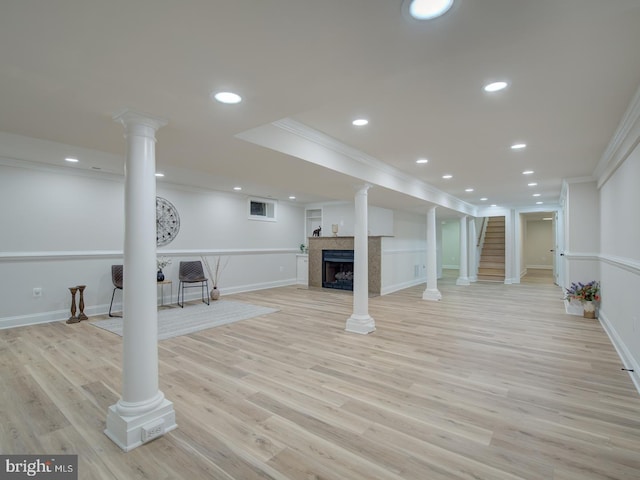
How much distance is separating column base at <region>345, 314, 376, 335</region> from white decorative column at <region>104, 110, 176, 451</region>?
8.78ft

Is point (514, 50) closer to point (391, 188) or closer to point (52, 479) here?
point (391, 188)

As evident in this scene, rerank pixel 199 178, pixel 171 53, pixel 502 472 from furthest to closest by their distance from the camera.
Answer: pixel 199 178
pixel 502 472
pixel 171 53

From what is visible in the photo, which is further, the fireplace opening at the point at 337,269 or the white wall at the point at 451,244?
the white wall at the point at 451,244

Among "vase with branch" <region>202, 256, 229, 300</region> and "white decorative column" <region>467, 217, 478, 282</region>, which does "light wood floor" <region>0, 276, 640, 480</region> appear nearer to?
"vase with branch" <region>202, 256, 229, 300</region>

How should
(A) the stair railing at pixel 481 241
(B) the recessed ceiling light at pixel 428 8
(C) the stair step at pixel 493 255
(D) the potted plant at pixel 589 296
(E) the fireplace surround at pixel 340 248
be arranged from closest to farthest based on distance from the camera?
(B) the recessed ceiling light at pixel 428 8 < (D) the potted plant at pixel 589 296 < (E) the fireplace surround at pixel 340 248 < (A) the stair railing at pixel 481 241 < (C) the stair step at pixel 493 255

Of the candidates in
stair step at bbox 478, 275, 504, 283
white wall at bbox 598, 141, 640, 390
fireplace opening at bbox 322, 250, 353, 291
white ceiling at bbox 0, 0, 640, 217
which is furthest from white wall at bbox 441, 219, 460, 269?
white ceiling at bbox 0, 0, 640, 217

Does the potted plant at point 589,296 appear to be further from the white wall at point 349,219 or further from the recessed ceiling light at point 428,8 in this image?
the recessed ceiling light at point 428,8

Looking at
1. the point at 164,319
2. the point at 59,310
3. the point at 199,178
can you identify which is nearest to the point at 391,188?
the point at 199,178

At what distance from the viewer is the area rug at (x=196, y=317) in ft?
14.5

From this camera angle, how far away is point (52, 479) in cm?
171

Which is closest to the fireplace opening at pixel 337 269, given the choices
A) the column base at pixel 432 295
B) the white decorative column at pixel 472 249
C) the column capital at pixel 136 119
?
the column base at pixel 432 295

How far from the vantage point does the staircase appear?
10.4 meters

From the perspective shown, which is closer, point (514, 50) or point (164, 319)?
point (514, 50)

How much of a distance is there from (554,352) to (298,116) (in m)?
3.74
